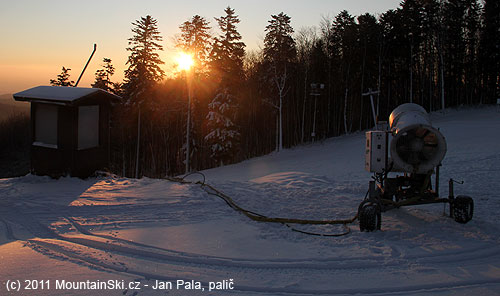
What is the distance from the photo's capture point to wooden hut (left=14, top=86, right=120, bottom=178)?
10219 mm

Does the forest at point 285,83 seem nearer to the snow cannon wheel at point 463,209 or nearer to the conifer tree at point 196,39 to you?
the conifer tree at point 196,39

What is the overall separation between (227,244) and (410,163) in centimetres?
379

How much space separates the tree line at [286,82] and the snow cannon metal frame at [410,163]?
22.6 metres

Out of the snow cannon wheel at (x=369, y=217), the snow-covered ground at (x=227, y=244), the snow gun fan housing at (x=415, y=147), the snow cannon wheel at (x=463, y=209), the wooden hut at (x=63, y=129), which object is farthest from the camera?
the wooden hut at (x=63, y=129)

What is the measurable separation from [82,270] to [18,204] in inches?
167

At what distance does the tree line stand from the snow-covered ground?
21.2m

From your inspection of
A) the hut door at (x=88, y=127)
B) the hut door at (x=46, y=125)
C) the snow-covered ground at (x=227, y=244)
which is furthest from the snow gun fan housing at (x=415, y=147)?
the hut door at (x=46, y=125)

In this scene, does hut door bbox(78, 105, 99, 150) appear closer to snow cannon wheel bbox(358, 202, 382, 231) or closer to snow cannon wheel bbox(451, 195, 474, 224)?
snow cannon wheel bbox(358, 202, 382, 231)

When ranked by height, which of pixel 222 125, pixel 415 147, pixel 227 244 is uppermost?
pixel 222 125

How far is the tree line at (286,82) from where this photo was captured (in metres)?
30.6

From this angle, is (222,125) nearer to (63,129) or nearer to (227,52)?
(227,52)

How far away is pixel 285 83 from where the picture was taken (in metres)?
35.9

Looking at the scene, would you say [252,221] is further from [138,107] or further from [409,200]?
[138,107]

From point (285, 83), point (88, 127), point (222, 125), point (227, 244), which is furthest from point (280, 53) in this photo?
point (227, 244)
